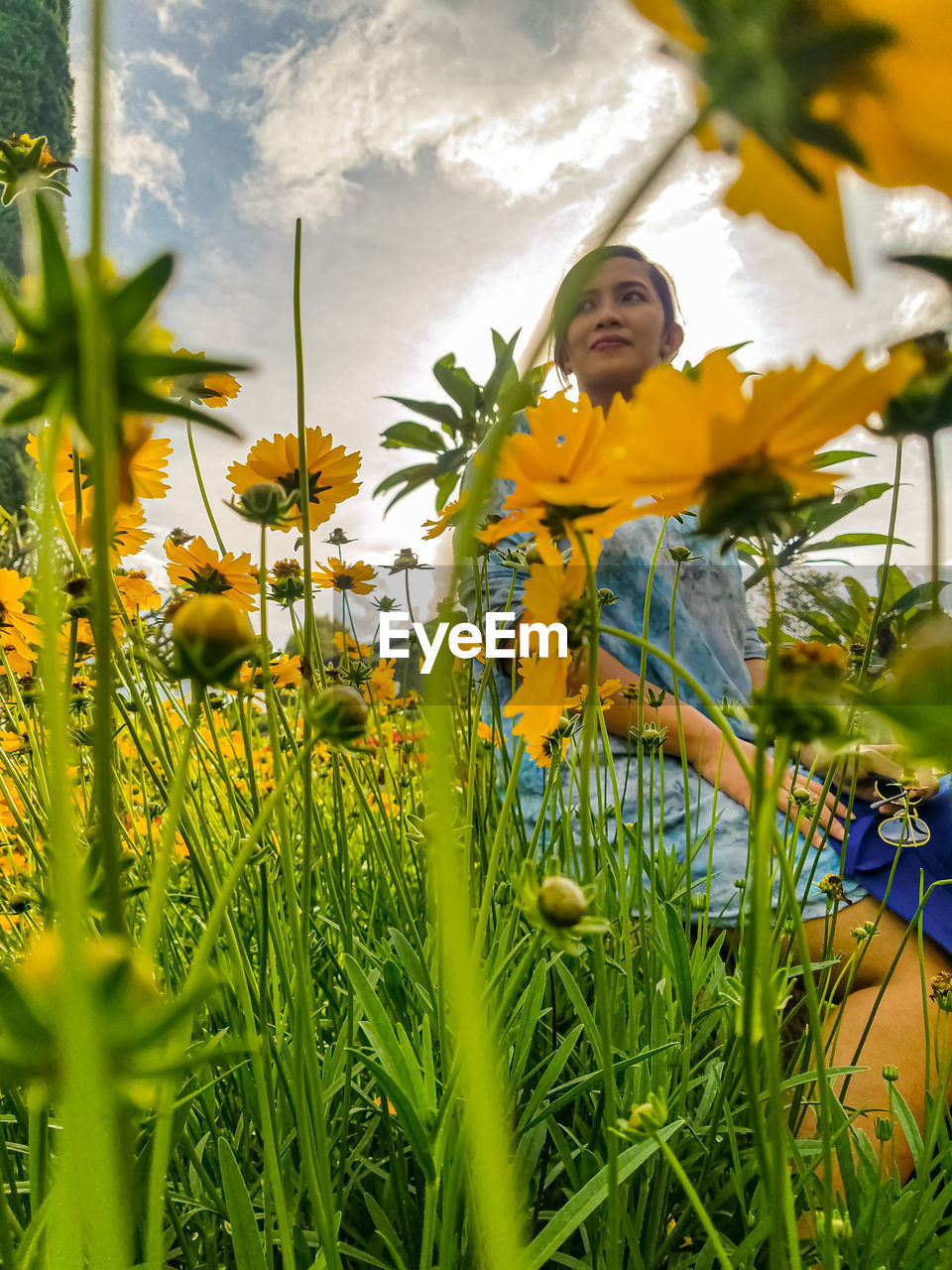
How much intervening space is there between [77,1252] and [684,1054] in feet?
1.15

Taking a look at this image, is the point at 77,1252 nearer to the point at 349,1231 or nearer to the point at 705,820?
the point at 349,1231

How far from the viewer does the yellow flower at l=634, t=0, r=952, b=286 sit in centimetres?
10

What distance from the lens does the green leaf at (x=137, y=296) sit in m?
0.11

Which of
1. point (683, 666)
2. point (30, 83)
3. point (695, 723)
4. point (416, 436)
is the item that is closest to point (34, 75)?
point (30, 83)

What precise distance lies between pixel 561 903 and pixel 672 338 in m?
1.59

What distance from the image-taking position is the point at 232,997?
1.38 ft

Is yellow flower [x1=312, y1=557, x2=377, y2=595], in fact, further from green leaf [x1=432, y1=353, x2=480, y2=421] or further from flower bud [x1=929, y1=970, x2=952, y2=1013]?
flower bud [x1=929, y1=970, x2=952, y2=1013]

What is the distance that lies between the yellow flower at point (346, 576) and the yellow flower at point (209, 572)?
329 millimetres

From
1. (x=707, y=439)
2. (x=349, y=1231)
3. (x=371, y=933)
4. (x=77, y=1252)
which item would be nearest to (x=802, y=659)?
(x=707, y=439)

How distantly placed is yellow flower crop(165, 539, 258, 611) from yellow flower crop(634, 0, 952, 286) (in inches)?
14.8

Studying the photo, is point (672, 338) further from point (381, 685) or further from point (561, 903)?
point (561, 903)

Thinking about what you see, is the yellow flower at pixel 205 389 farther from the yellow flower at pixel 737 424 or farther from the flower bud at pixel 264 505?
the yellow flower at pixel 737 424

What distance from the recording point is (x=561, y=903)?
0.17m

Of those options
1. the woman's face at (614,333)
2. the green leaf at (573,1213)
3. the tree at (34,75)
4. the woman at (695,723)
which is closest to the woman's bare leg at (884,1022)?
the woman at (695,723)
